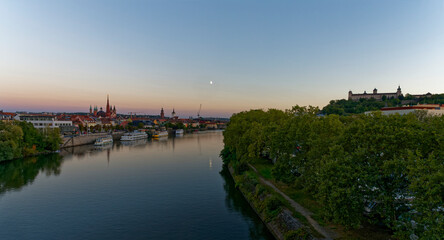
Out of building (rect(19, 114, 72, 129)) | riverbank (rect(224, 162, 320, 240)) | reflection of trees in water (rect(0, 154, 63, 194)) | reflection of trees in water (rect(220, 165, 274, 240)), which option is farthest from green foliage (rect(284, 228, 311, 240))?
building (rect(19, 114, 72, 129))

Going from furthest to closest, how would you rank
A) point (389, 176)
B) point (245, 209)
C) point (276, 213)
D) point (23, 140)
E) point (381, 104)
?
1. point (381, 104)
2. point (23, 140)
3. point (245, 209)
4. point (276, 213)
5. point (389, 176)

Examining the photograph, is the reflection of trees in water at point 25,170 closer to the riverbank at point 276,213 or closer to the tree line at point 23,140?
the tree line at point 23,140

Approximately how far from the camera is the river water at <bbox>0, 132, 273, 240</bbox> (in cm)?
2400

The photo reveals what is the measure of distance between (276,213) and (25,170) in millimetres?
47617

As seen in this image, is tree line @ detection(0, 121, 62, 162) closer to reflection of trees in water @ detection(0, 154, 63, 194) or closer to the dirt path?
reflection of trees in water @ detection(0, 154, 63, 194)

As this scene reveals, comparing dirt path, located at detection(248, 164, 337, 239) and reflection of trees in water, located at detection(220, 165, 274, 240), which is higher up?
dirt path, located at detection(248, 164, 337, 239)

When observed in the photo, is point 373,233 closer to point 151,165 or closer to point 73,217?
point 73,217

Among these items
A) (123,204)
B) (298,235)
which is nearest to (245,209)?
(298,235)

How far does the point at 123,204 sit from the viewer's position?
101ft

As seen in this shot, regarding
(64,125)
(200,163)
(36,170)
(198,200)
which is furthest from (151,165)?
(64,125)

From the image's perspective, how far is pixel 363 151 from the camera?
1709 centimetres

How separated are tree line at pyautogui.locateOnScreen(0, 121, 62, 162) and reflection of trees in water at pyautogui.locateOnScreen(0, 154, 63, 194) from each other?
243cm

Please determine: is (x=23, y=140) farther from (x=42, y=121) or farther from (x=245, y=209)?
(x=245, y=209)

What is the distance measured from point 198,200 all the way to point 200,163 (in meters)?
26.0
